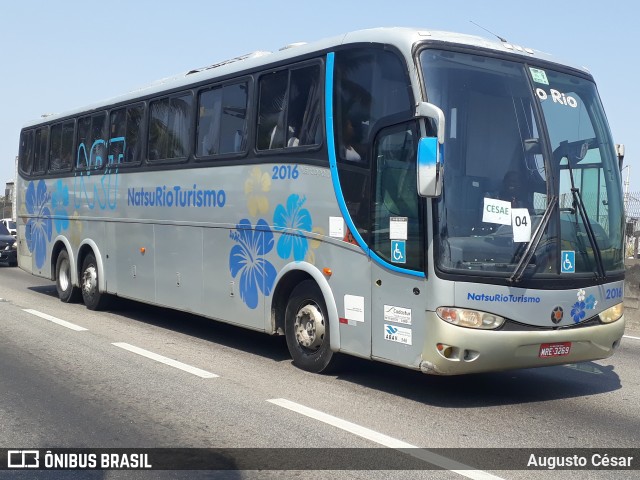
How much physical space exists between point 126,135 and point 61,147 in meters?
3.11

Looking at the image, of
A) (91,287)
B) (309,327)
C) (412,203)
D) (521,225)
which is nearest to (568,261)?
(521,225)

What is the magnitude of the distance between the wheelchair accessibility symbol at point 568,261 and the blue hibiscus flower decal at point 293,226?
265 centimetres

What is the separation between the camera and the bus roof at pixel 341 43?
7.95 meters

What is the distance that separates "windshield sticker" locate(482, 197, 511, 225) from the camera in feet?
24.6

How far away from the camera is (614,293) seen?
8.36 m

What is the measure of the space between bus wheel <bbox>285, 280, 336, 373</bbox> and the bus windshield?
6.60 feet

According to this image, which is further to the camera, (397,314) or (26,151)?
(26,151)

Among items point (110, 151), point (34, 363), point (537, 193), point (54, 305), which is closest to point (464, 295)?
point (537, 193)

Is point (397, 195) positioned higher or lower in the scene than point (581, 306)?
higher

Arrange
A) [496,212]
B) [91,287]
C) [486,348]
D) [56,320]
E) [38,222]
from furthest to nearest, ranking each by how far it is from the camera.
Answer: [38,222] < [91,287] < [56,320] < [496,212] < [486,348]

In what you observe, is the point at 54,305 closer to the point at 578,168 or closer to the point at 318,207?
the point at 318,207

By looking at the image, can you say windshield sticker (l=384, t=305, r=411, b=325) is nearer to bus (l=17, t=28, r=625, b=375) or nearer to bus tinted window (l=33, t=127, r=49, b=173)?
bus (l=17, t=28, r=625, b=375)

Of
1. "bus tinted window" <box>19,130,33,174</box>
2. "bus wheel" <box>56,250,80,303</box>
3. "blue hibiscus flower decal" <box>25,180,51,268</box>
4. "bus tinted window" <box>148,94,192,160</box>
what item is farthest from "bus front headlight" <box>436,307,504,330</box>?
"bus tinted window" <box>19,130,33,174</box>

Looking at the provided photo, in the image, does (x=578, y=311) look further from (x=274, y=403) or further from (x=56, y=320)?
(x=56, y=320)
